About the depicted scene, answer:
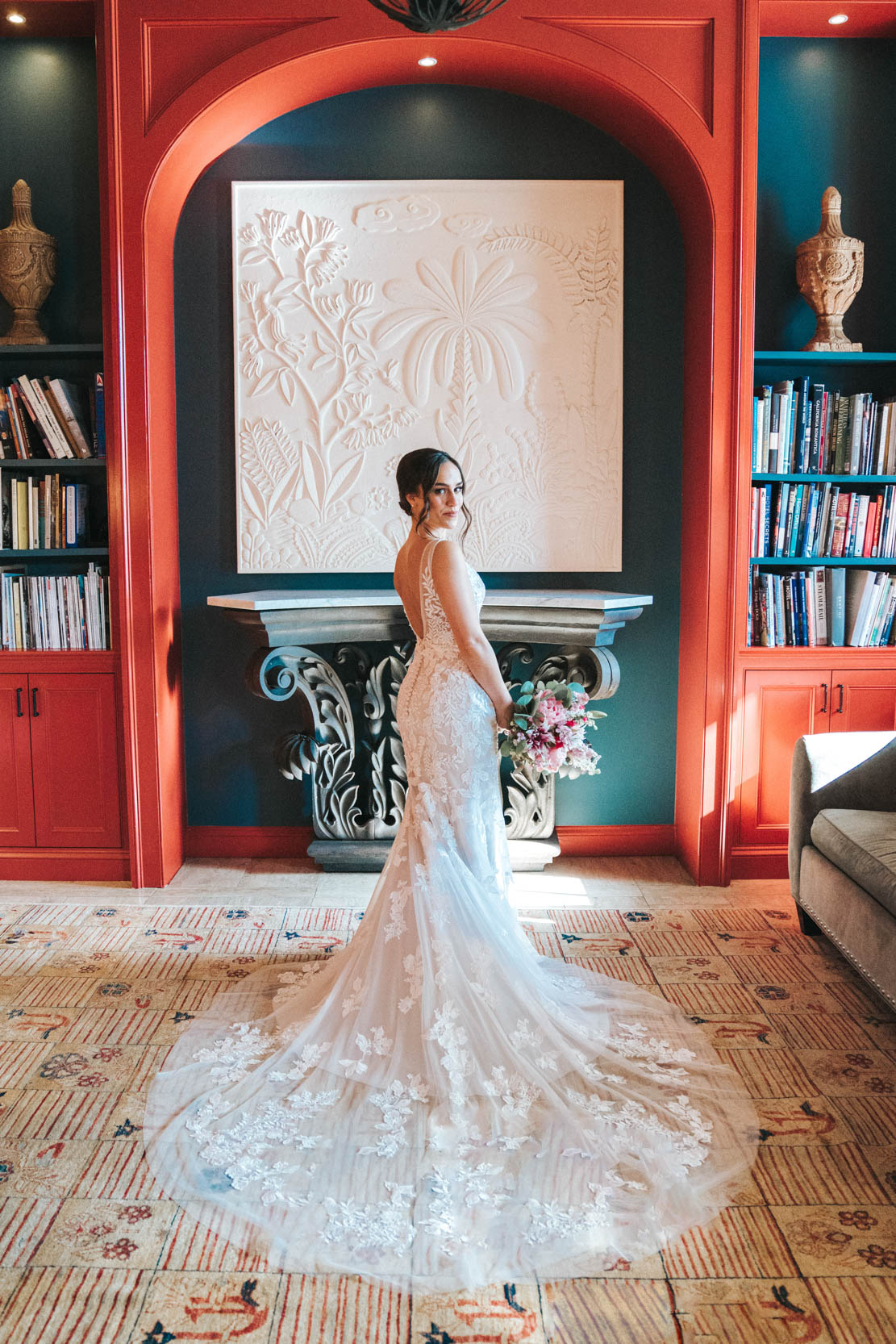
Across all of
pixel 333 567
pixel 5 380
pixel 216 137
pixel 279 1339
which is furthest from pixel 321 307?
pixel 279 1339

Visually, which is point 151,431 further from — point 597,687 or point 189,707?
point 597,687

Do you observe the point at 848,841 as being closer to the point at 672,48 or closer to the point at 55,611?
the point at 672,48

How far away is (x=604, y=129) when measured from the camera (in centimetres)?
428

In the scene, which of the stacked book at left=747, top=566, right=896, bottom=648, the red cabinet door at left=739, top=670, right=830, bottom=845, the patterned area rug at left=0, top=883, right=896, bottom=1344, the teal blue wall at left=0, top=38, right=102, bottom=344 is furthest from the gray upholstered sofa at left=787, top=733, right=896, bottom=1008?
the teal blue wall at left=0, top=38, right=102, bottom=344

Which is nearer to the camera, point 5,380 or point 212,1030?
point 212,1030

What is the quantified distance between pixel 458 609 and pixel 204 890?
2.00 metres

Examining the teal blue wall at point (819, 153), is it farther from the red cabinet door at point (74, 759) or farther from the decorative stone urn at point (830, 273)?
the red cabinet door at point (74, 759)

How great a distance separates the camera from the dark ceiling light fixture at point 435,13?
206 cm

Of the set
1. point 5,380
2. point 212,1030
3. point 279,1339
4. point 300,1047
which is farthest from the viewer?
point 5,380

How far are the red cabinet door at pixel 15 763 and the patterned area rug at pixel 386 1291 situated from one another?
2.04 feet

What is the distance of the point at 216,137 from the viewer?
4.18 metres

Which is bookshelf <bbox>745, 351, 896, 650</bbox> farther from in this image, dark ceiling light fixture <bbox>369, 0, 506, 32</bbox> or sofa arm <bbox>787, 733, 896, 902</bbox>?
dark ceiling light fixture <bbox>369, 0, 506, 32</bbox>

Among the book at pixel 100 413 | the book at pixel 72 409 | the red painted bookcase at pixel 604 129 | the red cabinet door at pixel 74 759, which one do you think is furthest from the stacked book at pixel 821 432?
the red cabinet door at pixel 74 759

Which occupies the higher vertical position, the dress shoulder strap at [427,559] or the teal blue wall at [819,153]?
the teal blue wall at [819,153]
